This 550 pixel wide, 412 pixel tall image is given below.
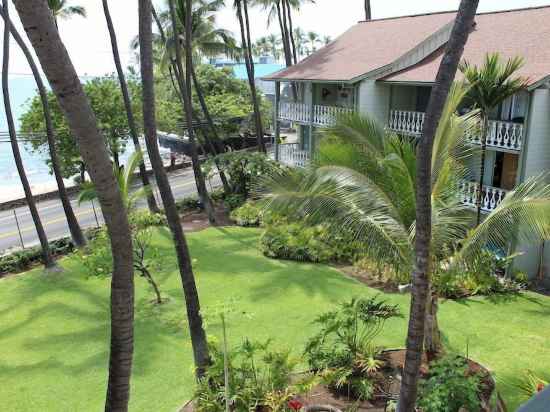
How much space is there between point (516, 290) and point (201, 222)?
12567 mm

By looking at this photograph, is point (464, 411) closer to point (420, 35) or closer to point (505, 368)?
point (505, 368)

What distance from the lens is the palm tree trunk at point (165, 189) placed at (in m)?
7.60

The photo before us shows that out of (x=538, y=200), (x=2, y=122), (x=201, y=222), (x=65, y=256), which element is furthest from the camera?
(x=2, y=122)

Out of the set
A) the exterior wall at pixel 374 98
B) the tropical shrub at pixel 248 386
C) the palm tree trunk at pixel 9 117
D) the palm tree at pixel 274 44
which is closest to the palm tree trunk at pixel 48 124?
the palm tree trunk at pixel 9 117

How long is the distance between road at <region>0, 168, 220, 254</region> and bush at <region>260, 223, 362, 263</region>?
782 cm

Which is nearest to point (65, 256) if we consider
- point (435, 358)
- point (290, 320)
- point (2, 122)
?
point (290, 320)

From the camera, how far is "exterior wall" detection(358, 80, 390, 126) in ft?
62.5

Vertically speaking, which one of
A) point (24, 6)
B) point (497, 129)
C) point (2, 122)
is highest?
point (24, 6)

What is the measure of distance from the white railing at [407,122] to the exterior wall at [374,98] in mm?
526

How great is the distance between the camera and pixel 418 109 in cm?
1991

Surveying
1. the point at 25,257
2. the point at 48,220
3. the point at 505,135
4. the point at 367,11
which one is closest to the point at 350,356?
the point at 505,135

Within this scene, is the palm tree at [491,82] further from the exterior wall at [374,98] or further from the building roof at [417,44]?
the exterior wall at [374,98]

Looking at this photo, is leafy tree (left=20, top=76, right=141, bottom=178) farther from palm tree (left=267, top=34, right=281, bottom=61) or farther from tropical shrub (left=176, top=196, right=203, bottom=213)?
palm tree (left=267, top=34, right=281, bottom=61)

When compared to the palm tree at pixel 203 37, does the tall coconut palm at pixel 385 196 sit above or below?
below
